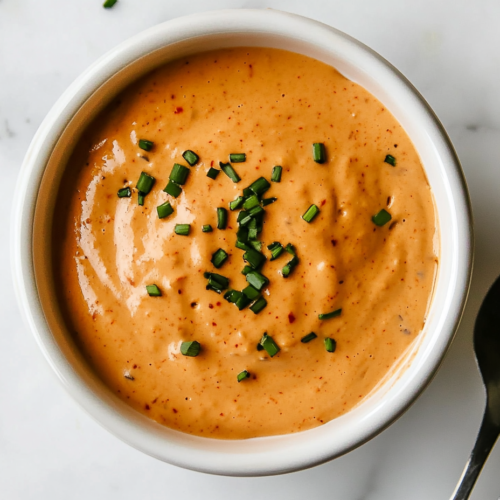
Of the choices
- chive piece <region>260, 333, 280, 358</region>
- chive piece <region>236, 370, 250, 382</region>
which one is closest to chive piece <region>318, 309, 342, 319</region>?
chive piece <region>260, 333, 280, 358</region>

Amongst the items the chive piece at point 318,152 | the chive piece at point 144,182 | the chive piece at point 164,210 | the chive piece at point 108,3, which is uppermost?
the chive piece at point 108,3

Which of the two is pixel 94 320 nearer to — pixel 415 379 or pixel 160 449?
pixel 160 449

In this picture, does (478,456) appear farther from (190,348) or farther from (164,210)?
(164,210)

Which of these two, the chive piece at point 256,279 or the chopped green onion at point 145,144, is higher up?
the chopped green onion at point 145,144

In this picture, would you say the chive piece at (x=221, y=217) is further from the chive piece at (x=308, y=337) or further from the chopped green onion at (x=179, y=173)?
the chive piece at (x=308, y=337)

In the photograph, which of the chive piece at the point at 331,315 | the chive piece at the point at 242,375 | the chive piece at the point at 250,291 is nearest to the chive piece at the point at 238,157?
the chive piece at the point at 250,291

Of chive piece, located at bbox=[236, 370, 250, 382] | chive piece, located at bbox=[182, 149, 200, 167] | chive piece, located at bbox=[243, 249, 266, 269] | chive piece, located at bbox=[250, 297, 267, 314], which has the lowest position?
chive piece, located at bbox=[236, 370, 250, 382]

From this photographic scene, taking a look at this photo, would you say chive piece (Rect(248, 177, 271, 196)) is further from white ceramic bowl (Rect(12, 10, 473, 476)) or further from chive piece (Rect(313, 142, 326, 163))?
white ceramic bowl (Rect(12, 10, 473, 476))
